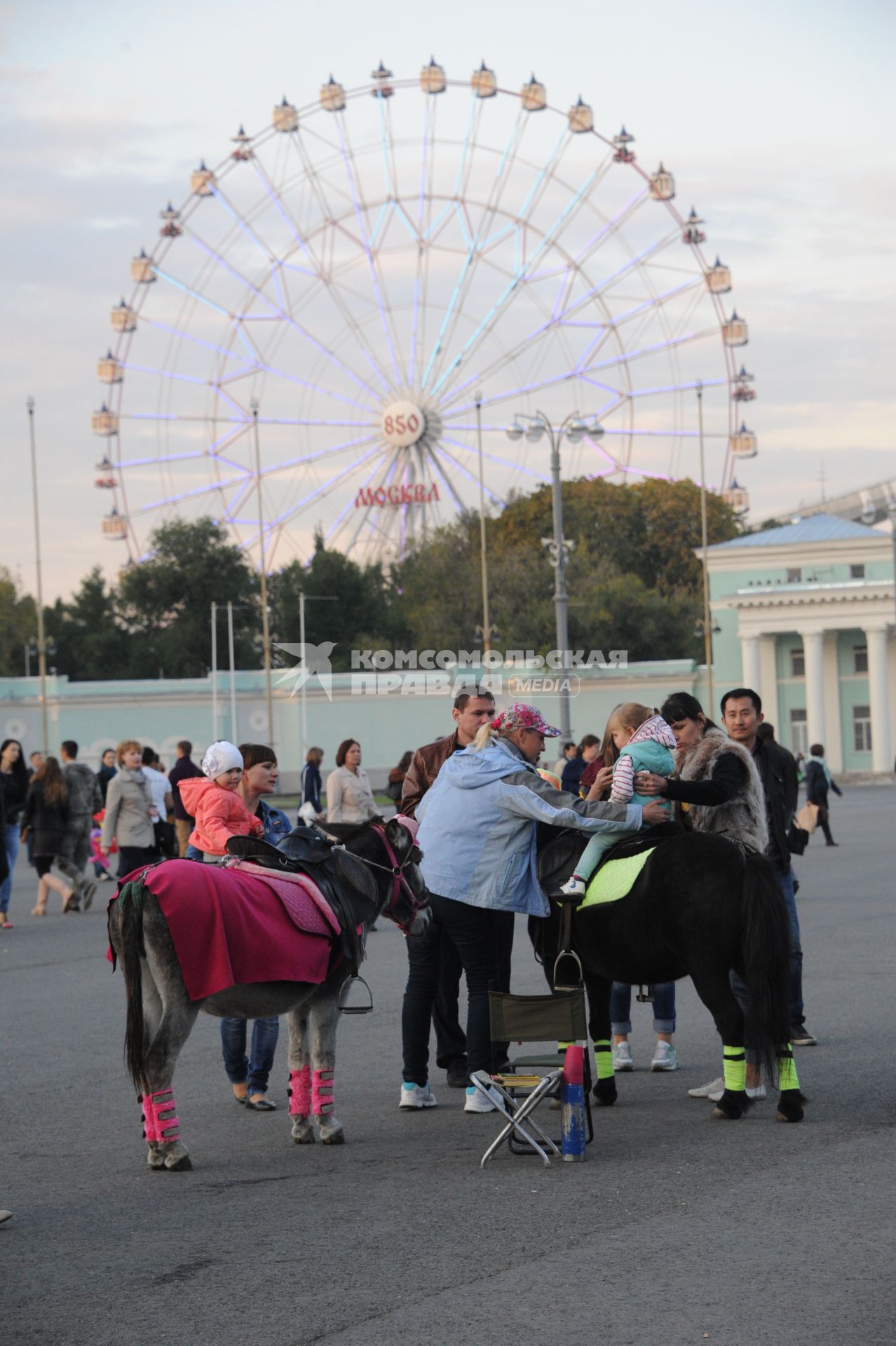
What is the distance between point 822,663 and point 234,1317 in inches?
2806

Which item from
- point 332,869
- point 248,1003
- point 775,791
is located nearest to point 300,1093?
point 248,1003

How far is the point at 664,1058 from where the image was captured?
8.59 m

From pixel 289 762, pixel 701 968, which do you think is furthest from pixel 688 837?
pixel 289 762

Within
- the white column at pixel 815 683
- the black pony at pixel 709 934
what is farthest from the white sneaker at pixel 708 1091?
the white column at pixel 815 683

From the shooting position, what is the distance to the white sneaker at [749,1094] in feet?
25.2

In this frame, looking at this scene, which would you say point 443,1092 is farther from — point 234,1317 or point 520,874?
point 234,1317

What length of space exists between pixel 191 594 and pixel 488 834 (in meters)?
66.1

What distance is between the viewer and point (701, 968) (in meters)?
7.26

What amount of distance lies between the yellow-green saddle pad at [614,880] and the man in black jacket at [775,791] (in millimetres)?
1131

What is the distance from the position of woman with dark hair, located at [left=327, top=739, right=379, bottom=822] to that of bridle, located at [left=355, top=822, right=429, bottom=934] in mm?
9086

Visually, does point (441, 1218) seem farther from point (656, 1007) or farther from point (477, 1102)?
point (656, 1007)

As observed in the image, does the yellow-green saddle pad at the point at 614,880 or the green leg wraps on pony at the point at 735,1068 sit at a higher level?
the yellow-green saddle pad at the point at 614,880

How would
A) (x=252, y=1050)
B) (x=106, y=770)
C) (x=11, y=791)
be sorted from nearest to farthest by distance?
(x=252, y=1050) < (x=11, y=791) < (x=106, y=770)

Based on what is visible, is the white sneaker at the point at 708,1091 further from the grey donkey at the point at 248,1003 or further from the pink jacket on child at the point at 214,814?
the pink jacket on child at the point at 214,814
